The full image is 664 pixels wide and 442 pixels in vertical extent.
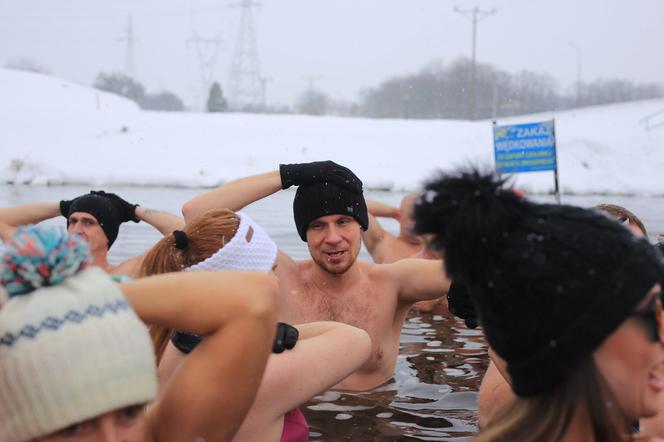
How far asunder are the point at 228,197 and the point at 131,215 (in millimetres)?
1632

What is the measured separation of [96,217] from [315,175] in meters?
1.73

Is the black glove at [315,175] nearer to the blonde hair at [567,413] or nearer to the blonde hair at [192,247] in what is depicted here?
the blonde hair at [192,247]

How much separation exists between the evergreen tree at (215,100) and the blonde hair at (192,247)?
4862cm

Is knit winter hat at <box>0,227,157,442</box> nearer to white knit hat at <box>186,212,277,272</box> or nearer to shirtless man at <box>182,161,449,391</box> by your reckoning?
white knit hat at <box>186,212,277,272</box>

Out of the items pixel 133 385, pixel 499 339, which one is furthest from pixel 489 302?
pixel 133 385

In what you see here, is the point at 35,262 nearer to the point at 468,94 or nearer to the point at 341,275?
the point at 341,275

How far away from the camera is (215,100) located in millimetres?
50781

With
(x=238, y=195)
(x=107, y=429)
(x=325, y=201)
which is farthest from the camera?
(x=325, y=201)

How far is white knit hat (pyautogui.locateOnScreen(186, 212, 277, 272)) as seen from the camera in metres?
2.68

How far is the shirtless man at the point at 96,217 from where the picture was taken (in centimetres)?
568

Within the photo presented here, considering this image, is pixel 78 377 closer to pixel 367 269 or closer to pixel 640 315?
pixel 640 315

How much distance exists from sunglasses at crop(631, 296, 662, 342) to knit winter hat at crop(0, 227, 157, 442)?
0.99 m

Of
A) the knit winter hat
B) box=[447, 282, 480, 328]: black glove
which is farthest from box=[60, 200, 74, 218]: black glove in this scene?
the knit winter hat

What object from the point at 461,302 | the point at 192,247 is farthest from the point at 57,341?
the point at 461,302
